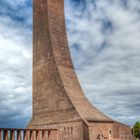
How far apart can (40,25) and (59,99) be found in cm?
615

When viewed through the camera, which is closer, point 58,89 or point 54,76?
point 58,89

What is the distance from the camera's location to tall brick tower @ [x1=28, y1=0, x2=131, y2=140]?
16.3m

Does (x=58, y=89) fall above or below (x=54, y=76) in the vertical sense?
below

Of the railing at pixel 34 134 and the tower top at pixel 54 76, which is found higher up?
the tower top at pixel 54 76

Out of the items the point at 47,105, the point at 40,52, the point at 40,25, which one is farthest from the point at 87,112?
the point at 40,25

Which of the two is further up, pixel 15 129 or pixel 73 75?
pixel 73 75

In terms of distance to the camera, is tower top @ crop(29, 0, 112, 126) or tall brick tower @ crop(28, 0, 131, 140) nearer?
tall brick tower @ crop(28, 0, 131, 140)

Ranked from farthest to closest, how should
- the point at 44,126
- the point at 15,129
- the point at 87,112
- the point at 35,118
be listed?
the point at 35,118, the point at 44,126, the point at 87,112, the point at 15,129

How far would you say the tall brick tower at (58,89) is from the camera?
16.3 meters

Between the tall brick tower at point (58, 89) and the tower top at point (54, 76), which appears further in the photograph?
the tower top at point (54, 76)

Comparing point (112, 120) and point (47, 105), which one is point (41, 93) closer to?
point (47, 105)

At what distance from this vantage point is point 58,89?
17844 mm

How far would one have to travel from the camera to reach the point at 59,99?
17609mm

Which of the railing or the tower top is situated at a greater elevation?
the tower top
